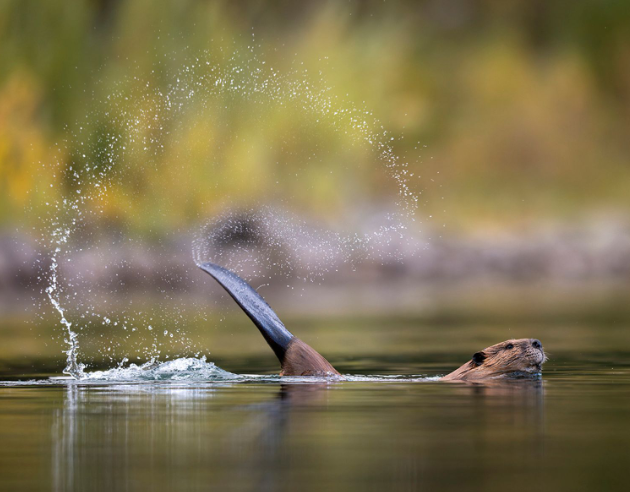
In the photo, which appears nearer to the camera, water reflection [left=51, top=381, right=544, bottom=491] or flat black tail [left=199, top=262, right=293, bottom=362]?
water reflection [left=51, top=381, right=544, bottom=491]

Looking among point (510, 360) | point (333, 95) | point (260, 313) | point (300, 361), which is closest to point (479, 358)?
point (510, 360)

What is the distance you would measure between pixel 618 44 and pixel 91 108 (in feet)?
194

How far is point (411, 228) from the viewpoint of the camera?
116 meters

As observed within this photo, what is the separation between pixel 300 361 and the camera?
1528 cm

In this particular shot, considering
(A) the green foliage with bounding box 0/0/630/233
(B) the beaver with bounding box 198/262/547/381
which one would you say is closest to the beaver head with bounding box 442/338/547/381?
(B) the beaver with bounding box 198/262/547/381

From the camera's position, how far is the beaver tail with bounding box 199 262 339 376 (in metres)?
15.1

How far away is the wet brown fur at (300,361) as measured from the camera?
15234 millimetres

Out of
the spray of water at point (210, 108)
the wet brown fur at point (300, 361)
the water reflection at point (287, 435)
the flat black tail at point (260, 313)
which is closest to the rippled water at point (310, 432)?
the water reflection at point (287, 435)

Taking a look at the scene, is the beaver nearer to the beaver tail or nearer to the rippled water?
the beaver tail

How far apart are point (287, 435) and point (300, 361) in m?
5.12

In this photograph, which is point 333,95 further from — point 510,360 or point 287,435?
point 287,435

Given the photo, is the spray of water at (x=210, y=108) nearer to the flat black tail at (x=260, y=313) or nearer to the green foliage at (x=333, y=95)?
the green foliage at (x=333, y=95)

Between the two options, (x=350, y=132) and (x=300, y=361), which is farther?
(x=350, y=132)

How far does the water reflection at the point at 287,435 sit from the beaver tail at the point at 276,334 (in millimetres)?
802
